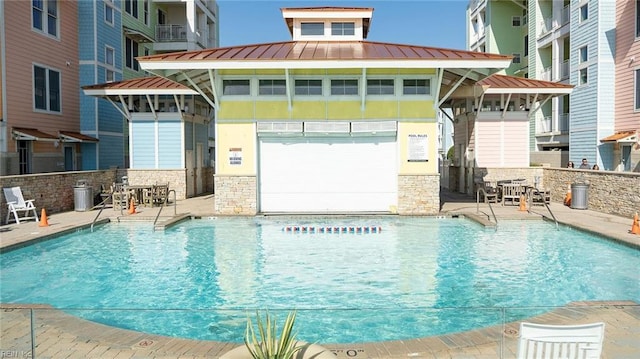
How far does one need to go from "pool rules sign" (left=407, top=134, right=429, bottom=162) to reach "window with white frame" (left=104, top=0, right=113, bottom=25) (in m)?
20.2

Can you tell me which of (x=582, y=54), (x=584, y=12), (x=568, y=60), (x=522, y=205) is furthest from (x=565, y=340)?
(x=568, y=60)

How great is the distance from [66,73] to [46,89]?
1.99 m

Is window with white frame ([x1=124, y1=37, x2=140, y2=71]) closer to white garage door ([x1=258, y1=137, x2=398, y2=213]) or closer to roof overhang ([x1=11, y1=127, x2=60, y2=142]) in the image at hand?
roof overhang ([x1=11, y1=127, x2=60, y2=142])

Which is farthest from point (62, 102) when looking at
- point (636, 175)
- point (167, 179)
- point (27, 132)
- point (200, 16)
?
point (636, 175)

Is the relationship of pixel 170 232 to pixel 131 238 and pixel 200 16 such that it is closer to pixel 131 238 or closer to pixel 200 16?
pixel 131 238

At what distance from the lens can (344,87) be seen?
665 inches

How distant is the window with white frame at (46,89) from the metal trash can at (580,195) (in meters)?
23.1

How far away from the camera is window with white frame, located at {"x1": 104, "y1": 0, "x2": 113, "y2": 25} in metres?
27.3

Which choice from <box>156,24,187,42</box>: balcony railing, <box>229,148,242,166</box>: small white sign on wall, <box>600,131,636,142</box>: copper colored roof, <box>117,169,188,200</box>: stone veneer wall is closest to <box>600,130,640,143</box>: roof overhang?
<box>600,131,636,142</box>: copper colored roof

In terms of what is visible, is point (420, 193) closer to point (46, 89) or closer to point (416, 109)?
point (416, 109)

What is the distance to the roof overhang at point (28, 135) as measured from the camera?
66.0 ft

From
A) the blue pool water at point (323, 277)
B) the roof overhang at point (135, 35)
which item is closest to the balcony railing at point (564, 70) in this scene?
the blue pool water at point (323, 277)

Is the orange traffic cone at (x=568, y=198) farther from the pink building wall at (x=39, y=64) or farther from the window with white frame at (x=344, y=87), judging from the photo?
the pink building wall at (x=39, y=64)

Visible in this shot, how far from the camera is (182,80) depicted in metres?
17.7
